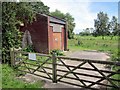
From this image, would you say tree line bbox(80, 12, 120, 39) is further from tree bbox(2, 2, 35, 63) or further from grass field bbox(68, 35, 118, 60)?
tree bbox(2, 2, 35, 63)

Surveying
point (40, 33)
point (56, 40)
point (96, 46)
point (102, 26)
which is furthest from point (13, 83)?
point (102, 26)

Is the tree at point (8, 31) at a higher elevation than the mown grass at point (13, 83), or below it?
higher

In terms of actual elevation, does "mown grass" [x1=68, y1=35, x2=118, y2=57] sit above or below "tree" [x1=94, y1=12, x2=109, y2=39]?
below

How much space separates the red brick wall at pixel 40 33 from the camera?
16438mm

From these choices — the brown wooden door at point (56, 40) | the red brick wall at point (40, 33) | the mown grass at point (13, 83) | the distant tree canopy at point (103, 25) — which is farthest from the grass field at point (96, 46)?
the distant tree canopy at point (103, 25)

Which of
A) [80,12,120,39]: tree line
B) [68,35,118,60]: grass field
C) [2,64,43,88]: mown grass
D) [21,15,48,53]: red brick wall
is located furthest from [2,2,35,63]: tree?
[80,12,120,39]: tree line

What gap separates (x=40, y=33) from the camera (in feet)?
54.9

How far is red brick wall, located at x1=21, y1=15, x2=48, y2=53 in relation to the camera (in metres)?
16.4

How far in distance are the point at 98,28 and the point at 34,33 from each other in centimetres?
7198

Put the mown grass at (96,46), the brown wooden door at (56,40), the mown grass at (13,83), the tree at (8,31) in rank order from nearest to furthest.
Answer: the mown grass at (13,83)
the tree at (8,31)
the brown wooden door at (56,40)
the mown grass at (96,46)

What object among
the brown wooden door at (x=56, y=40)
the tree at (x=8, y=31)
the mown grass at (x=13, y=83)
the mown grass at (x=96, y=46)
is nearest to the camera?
the mown grass at (x=13, y=83)

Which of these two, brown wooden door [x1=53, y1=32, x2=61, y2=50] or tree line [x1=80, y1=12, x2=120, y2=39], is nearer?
brown wooden door [x1=53, y1=32, x2=61, y2=50]

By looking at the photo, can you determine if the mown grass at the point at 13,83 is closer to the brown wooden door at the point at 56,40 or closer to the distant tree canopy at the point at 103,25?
the brown wooden door at the point at 56,40

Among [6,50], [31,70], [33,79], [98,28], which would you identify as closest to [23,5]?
[6,50]
